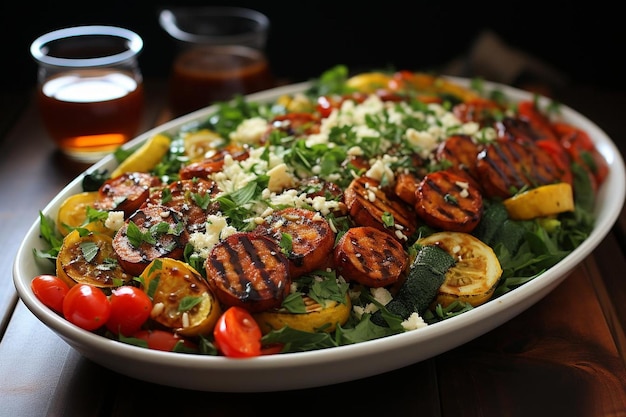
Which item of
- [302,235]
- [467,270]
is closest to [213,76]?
[302,235]

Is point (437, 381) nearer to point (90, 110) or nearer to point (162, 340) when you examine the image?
point (162, 340)

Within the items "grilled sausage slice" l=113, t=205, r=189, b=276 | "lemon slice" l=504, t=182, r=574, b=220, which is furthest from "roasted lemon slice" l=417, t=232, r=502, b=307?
"grilled sausage slice" l=113, t=205, r=189, b=276

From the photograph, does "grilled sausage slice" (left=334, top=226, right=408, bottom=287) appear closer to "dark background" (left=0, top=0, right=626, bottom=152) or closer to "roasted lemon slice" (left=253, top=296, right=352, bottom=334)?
"roasted lemon slice" (left=253, top=296, right=352, bottom=334)

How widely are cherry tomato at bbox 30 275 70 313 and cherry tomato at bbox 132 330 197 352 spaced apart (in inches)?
9.9

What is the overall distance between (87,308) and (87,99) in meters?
1.81

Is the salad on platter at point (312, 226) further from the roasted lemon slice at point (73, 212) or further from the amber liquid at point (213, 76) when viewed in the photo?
the amber liquid at point (213, 76)

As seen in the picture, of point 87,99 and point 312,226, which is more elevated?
point 312,226

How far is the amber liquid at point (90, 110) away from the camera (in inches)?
144

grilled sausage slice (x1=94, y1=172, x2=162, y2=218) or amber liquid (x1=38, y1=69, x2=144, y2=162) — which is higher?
grilled sausage slice (x1=94, y1=172, x2=162, y2=218)

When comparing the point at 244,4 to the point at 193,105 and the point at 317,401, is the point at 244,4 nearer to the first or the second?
the point at 193,105

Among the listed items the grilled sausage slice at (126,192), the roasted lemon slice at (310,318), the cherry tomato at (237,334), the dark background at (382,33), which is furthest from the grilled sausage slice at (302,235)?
the dark background at (382,33)

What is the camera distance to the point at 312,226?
2.39 m

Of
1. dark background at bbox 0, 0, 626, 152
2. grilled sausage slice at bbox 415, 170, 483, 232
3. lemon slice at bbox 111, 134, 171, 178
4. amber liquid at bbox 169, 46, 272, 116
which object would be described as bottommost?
dark background at bbox 0, 0, 626, 152

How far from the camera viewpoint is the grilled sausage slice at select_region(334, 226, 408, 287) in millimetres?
2307
